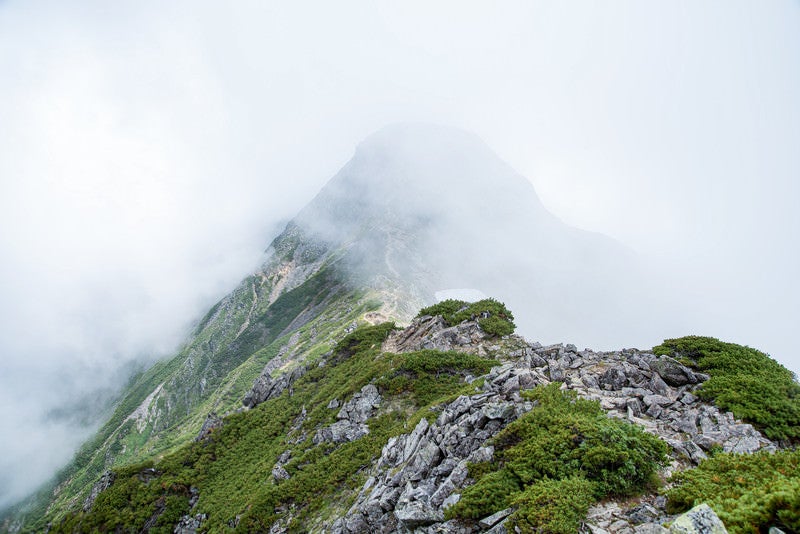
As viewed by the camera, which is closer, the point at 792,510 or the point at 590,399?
the point at 792,510

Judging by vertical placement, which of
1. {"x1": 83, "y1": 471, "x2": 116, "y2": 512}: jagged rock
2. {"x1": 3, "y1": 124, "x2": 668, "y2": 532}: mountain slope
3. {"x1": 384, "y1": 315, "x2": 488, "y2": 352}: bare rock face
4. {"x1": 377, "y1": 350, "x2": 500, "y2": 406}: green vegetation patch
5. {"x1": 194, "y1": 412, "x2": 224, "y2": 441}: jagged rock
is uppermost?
{"x1": 3, "y1": 124, "x2": 668, "y2": 532}: mountain slope

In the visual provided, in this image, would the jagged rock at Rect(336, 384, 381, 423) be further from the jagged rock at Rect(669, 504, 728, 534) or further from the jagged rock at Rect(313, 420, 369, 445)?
the jagged rock at Rect(669, 504, 728, 534)

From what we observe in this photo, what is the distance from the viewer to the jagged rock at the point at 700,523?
7.52m

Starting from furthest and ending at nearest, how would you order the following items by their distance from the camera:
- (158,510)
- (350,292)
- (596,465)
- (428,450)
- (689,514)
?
(350,292) < (158,510) < (428,450) < (596,465) < (689,514)

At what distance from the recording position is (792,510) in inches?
268

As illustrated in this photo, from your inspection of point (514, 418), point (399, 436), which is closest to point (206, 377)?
point (399, 436)

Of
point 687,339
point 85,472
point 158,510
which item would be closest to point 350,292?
point 158,510

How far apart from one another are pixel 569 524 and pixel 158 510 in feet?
117

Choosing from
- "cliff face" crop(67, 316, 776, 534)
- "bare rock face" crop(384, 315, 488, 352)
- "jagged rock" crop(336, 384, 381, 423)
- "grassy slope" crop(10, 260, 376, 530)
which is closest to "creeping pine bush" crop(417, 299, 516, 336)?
"bare rock face" crop(384, 315, 488, 352)

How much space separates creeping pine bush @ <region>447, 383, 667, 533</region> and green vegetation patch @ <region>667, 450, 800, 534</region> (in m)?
1.38

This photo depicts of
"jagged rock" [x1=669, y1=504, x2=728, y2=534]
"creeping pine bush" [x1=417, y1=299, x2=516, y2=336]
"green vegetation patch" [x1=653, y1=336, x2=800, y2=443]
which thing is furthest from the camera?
"creeping pine bush" [x1=417, y1=299, x2=516, y2=336]

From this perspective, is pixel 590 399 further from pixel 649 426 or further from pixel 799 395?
pixel 799 395

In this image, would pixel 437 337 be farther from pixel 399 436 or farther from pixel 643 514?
pixel 643 514

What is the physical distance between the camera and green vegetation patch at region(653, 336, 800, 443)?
14094 mm
